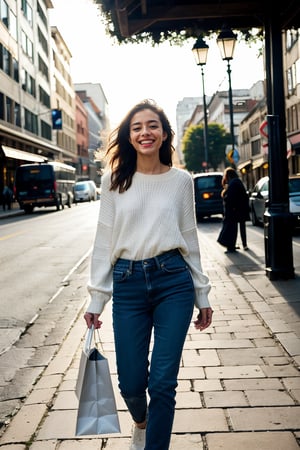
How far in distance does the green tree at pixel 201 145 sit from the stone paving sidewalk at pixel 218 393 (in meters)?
77.7

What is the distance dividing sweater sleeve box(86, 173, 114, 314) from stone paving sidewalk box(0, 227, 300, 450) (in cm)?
80

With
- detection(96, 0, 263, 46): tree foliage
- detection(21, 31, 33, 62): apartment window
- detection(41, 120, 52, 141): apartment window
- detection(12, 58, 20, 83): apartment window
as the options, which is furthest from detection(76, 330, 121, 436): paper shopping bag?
detection(41, 120, 52, 141): apartment window

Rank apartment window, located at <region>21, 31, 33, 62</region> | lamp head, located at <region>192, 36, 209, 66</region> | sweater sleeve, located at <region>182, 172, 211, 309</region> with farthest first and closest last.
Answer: apartment window, located at <region>21, 31, 33, 62</region>
lamp head, located at <region>192, 36, 209, 66</region>
sweater sleeve, located at <region>182, 172, 211, 309</region>

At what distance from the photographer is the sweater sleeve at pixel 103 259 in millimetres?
2936

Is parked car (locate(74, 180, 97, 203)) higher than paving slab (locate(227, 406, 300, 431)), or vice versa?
parked car (locate(74, 180, 97, 203))

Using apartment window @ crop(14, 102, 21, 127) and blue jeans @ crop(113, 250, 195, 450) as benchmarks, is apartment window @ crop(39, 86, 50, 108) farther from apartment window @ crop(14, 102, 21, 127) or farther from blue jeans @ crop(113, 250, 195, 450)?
blue jeans @ crop(113, 250, 195, 450)

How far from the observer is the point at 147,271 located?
2.76m

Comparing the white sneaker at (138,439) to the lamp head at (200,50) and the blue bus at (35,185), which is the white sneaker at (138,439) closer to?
the lamp head at (200,50)

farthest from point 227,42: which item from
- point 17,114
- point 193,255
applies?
point 17,114

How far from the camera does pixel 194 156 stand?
84562 millimetres

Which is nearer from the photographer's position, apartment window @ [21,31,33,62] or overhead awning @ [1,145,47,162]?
overhead awning @ [1,145,47,162]

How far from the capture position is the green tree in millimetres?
82938

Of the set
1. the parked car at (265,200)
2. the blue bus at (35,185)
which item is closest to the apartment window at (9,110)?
the blue bus at (35,185)

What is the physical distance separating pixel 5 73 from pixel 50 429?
43617 millimetres
